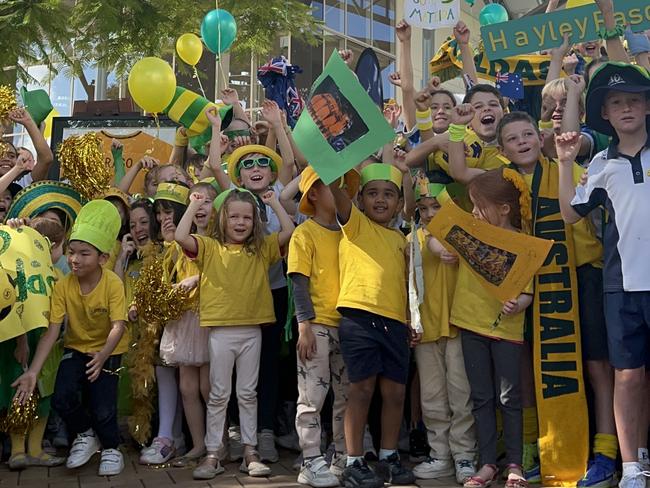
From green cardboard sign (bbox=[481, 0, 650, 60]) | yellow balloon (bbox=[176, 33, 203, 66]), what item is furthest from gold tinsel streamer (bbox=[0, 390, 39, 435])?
yellow balloon (bbox=[176, 33, 203, 66])

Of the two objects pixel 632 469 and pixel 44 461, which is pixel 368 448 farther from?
pixel 44 461

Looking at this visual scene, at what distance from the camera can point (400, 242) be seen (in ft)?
15.2

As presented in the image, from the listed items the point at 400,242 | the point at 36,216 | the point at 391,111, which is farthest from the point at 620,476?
the point at 36,216

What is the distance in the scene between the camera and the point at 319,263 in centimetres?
452

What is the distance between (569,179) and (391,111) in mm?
1627

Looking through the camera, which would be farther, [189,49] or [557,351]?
[189,49]

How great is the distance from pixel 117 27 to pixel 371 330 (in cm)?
732

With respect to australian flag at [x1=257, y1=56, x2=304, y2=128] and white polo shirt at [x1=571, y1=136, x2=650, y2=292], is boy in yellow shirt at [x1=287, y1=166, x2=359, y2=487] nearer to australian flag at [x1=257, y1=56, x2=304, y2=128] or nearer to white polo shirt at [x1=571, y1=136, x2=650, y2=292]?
white polo shirt at [x1=571, y1=136, x2=650, y2=292]

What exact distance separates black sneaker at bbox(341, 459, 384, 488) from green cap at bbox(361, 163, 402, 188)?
56.6 inches

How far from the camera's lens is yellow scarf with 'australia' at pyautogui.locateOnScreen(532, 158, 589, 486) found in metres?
4.20

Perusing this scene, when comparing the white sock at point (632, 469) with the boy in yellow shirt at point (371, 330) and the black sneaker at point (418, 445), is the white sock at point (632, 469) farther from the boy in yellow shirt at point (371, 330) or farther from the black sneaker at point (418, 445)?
Result: the black sneaker at point (418, 445)

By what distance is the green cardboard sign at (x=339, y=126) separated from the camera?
4.14 meters

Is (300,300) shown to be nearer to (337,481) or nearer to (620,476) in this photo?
(337,481)

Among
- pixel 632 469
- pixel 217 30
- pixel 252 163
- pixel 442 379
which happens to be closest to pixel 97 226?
pixel 252 163
